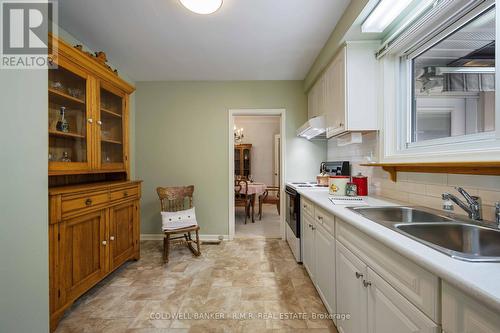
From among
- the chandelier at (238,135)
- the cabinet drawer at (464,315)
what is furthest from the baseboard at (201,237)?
the chandelier at (238,135)

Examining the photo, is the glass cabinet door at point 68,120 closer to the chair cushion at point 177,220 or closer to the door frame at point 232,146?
the chair cushion at point 177,220

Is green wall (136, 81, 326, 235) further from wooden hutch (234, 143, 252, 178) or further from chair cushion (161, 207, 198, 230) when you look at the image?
wooden hutch (234, 143, 252, 178)

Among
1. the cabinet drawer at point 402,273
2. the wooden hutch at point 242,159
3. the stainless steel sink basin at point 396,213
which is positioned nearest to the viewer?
the cabinet drawer at point 402,273

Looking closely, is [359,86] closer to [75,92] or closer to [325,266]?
[325,266]

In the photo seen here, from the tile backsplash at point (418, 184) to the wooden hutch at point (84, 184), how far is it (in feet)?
8.20

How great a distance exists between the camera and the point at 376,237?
36.6 inches

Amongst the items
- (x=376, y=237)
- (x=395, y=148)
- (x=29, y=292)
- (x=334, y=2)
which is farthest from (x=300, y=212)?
(x=29, y=292)

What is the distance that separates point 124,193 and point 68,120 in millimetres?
840

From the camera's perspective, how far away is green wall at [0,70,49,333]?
2.93 feet

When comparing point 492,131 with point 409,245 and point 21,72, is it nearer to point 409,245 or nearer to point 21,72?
point 409,245

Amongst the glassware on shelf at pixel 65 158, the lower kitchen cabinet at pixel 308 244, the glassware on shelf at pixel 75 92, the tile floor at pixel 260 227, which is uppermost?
the glassware on shelf at pixel 75 92

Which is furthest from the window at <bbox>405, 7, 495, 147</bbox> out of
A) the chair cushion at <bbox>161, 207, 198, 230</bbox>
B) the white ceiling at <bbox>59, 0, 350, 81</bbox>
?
the chair cushion at <bbox>161, 207, 198, 230</bbox>

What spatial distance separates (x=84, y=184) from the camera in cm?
209

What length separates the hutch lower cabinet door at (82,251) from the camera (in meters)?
1.64
